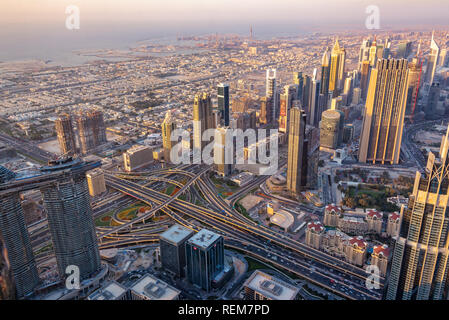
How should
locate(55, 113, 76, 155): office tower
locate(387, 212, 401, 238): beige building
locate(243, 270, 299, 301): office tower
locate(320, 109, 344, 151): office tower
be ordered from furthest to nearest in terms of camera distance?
1. locate(320, 109, 344, 151): office tower
2. locate(55, 113, 76, 155): office tower
3. locate(387, 212, 401, 238): beige building
4. locate(243, 270, 299, 301): office tower

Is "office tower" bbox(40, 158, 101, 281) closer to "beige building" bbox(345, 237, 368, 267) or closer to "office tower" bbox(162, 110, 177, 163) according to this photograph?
"beige building" bbox(345, 237, 368, 267)

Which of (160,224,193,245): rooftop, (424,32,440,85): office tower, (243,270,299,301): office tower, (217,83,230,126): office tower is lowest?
(243,270,299,301): office tower

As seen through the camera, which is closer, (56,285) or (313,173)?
(56,285)

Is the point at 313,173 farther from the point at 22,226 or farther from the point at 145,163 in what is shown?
the point at 22,226

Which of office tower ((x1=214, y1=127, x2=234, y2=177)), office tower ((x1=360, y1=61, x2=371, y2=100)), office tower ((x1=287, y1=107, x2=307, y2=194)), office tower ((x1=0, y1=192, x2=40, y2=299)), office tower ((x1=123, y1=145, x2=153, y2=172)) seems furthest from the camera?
office tower ((x1=360, y1=61, x2=371, y2=100))

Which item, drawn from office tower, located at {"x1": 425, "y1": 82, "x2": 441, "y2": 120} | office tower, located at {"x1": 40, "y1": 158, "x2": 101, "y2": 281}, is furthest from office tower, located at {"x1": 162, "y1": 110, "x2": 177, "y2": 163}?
office tower, located at {"x1": 425, "y1": 82, "x2": 441, "y2": 120}

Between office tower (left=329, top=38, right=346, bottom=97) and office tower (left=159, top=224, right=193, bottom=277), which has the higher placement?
office tower (left=329, top=38, right=346, bottom=97)

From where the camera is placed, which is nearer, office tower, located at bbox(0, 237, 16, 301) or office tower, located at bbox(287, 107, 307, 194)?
office tower, located at bbox(0, 237, 16, 301)
